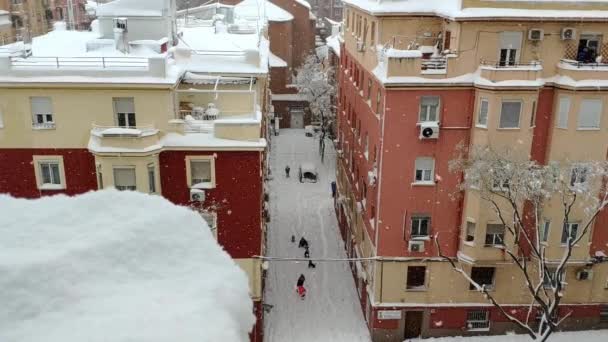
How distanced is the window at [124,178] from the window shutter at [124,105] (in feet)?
7.56

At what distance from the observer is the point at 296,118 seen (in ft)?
213

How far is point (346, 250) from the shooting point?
3522 centimetres

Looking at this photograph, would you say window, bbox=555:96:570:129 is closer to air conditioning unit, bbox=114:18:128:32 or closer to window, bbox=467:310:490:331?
window, bbox=467:310:490:331

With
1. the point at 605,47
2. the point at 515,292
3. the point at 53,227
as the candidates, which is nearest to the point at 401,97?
the point at 605,47

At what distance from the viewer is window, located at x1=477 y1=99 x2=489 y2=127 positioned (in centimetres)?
2216

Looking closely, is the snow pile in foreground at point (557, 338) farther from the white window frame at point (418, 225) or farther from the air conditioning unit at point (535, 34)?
the air conditioning unit at point (535, 34)

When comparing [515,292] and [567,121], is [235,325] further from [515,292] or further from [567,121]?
[515,292]

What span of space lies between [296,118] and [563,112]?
4409 cm

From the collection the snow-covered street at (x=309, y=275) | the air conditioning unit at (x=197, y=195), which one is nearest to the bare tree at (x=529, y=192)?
the snow-covered street at (x=309, y=275)

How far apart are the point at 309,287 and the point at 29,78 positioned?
17316 millimetres

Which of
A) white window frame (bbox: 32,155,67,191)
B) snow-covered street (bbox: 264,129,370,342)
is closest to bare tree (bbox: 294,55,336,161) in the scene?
snow-covered street (bbox: 264,129,370,342)

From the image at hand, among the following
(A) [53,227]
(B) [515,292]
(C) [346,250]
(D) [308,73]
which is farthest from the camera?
(D) [308,73]

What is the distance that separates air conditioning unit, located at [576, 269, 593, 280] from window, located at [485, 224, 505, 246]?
4534mm

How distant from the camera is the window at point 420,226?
24516 mm
